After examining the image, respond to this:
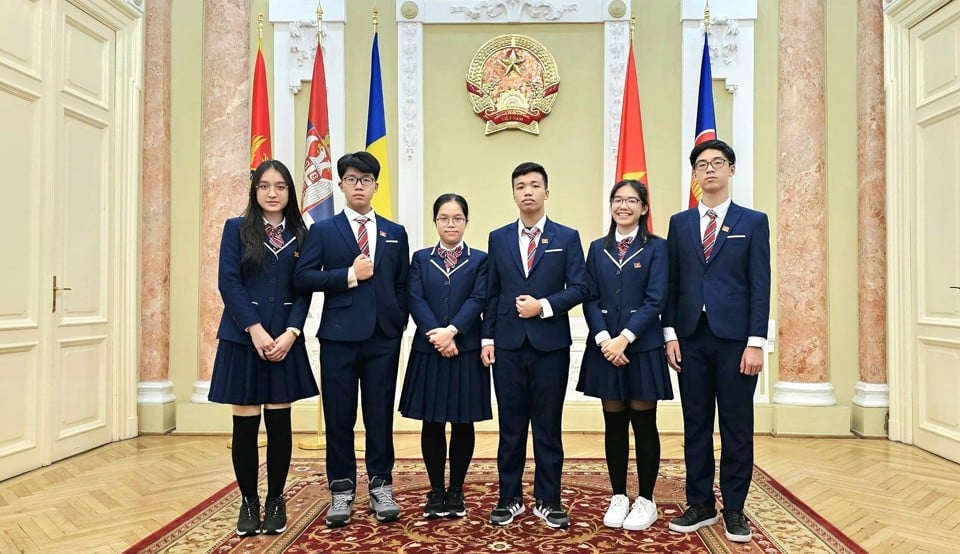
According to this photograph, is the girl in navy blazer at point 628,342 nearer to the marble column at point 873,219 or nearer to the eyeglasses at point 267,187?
the eyeglasses at point 267,187

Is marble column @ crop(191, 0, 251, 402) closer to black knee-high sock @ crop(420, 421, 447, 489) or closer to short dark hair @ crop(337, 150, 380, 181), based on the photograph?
short dark hair @ crop(337, 150, 380, 181)

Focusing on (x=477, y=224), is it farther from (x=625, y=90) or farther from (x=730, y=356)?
(x=730, y=356)

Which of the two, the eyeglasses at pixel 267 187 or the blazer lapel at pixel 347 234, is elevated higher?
the eyeglasses at pixel 267 187

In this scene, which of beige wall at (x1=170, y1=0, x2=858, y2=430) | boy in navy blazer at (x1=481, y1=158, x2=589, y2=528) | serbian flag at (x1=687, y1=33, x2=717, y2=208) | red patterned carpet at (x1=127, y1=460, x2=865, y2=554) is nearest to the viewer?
red patterned carpet at (x1=127, y1=460, x2=865, y2=554)

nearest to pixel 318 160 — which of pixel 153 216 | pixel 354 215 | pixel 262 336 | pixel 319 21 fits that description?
pixel 319 21

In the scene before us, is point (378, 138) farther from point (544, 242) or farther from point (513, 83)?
point (544, 242)

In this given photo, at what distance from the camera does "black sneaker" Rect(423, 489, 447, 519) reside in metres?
3.21

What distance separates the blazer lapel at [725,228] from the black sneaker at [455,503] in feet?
5.00

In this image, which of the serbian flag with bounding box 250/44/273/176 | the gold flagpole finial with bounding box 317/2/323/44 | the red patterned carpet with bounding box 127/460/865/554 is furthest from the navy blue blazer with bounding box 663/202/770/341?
the gold flagpole finial with bounding box 317/2/323/44

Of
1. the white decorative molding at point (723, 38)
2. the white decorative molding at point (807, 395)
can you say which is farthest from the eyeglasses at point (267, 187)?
the white decorative molding at point (807, 395)

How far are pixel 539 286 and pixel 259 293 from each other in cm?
118

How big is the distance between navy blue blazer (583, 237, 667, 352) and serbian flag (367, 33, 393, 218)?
2468 mm

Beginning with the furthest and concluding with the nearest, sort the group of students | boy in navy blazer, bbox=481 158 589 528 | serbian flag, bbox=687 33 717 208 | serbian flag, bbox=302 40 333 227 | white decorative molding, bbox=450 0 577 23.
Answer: white decorative molding, bbox=450 0 577 23 → serbian flag, bbox=687 33 717 208 → serbian flag, bbox=302 40 333 227 → boy in navy blazer, bbox=481 158 589 528 → the group of students

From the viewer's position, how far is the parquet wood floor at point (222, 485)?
123 inches
